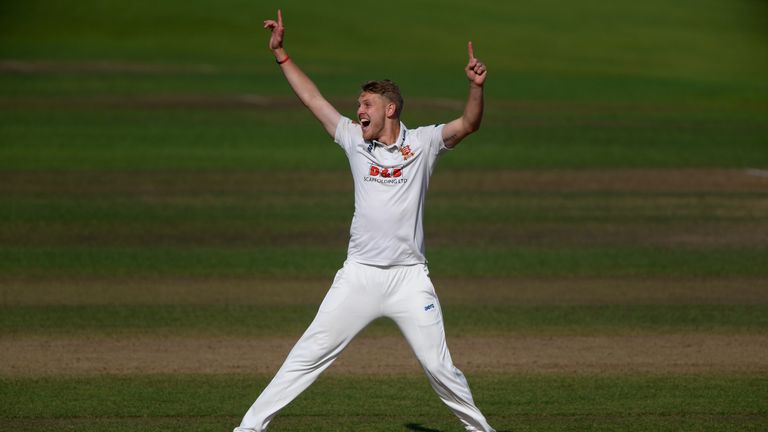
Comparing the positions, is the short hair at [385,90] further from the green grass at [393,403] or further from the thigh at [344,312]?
the green grass at [393,403]

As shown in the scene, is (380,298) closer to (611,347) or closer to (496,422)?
(496,422)

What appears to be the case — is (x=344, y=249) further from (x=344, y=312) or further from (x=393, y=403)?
(x=344, y=312)

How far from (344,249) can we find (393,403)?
7762mm

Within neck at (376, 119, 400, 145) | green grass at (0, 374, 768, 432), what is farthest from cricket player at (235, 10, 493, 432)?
green grass at (0, 374, 768, 432)

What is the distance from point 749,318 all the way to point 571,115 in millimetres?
20811

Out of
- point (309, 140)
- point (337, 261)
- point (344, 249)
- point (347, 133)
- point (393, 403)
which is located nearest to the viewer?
point (347, 133)

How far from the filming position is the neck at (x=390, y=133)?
8461 mm

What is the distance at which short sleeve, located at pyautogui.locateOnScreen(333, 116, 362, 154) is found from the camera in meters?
8.59

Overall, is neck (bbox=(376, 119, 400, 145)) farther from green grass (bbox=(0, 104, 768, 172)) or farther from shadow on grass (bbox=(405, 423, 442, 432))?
green grass (bbox=(0, 104, 768, 172))

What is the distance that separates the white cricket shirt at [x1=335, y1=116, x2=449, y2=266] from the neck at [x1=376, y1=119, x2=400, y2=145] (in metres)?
0.04

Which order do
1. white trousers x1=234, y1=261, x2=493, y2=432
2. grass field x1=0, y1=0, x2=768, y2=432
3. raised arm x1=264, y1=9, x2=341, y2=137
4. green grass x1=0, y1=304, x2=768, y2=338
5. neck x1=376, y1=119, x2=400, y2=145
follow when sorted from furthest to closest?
1. green grass x1=0, y1=304, x2=768, y2=338
2. grass field x1=0, y1=0, x2=768, y2=432
3. raised arm x1=264, y1=9, x2=341, y2=137
4. neck x1=376, y1=119, x2=400, y2=145
5. white trousers x1=234, y1=261, x2=493, y2=432

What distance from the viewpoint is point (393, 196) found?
8.42m

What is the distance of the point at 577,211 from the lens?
20.7 meters

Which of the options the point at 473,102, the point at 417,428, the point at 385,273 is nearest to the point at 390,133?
the point at 473,102
